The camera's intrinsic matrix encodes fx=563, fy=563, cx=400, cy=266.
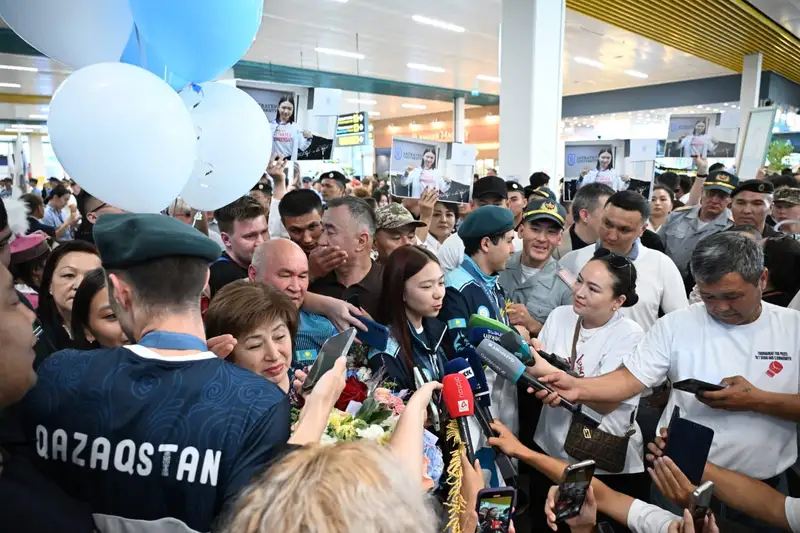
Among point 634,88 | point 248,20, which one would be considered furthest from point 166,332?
point 634,88

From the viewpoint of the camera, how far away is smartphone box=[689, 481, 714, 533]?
5.14 feet

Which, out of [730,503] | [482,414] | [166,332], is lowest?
[730,503]

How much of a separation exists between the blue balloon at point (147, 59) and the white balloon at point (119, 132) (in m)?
0.47

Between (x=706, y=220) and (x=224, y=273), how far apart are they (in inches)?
151

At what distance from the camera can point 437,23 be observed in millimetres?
9859

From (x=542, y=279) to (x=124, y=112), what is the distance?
2341mm

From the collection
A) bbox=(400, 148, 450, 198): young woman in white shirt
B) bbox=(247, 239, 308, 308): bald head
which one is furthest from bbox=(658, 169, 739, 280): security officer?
bbox=(247, 239, 308, 308): bald head

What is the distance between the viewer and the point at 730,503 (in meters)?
1.89

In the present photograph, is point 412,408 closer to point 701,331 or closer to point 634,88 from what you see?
point 701,331

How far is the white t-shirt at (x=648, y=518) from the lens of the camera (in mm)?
1774

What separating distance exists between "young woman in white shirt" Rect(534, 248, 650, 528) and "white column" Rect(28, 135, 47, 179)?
28.5m

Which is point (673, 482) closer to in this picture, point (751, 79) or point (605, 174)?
point (605, 174)

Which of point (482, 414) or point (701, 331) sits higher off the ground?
point (701, 331)

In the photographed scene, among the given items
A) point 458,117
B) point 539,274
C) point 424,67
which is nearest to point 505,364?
point 539,274
